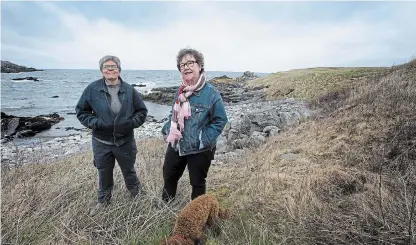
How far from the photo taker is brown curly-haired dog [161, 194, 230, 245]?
105 inches

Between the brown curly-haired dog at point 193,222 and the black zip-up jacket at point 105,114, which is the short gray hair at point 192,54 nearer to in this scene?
the black zip-up jacket at point 105,114

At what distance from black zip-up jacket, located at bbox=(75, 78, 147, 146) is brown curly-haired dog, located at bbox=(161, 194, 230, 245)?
1259mm

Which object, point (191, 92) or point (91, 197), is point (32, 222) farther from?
point (191, 92)

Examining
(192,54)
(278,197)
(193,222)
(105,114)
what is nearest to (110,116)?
(105,114)

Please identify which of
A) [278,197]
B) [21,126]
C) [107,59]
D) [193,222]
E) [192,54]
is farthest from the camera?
[21,126]

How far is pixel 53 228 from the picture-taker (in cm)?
327

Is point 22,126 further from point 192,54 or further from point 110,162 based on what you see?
point 192,54

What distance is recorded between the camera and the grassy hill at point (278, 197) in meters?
2.70

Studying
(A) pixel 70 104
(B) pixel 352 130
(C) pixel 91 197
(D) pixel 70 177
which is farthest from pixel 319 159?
(A) pixel 70 104

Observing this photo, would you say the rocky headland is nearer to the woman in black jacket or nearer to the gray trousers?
the gray trousers

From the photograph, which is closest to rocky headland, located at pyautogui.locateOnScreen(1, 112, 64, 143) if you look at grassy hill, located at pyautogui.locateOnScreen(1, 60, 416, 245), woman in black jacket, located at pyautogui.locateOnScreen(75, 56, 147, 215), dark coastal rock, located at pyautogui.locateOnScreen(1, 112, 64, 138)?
dark coastal rock, located at pyautogui.locateOnScreen(1, 112, 64, 138)

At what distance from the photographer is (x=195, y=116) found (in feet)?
10.6

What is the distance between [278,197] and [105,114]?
2440mm

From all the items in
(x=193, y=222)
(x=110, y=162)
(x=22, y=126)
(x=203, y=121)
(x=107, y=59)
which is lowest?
(x=22, y=126)
